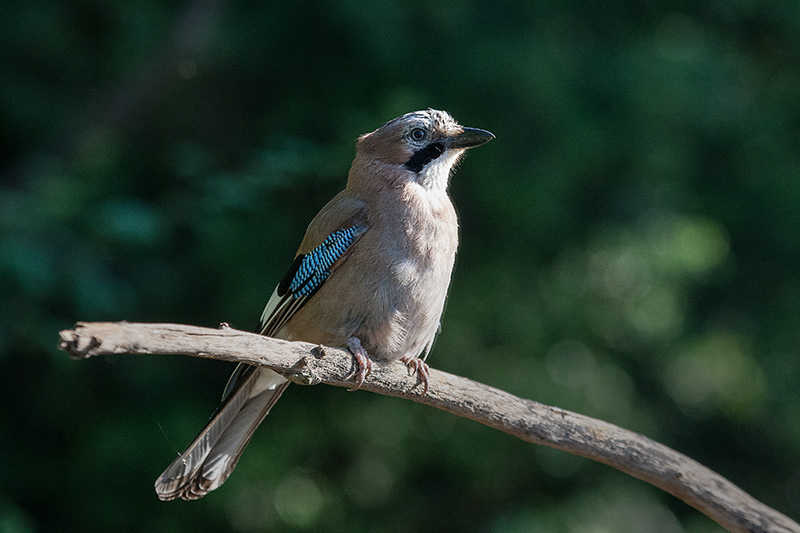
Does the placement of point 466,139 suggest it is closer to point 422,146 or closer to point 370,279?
point 422,146

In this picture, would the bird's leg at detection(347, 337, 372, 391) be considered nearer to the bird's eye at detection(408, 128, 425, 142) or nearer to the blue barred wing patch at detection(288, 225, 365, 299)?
the blue barred wing patch at detection(288, 225, 365, 299)

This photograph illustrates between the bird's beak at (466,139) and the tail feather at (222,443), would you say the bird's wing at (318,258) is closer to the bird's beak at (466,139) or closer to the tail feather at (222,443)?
the tail feather at (222,443)

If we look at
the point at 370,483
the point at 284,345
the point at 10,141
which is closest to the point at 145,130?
the point at 10,141

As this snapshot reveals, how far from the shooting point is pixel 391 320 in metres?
3.10

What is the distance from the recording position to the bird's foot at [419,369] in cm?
292

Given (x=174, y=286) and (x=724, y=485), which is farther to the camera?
(x=174, y=286)

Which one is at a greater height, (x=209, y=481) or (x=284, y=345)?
(x=284, y=345)

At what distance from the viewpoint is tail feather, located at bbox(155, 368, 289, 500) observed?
3.04 metres

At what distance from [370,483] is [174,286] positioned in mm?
1715

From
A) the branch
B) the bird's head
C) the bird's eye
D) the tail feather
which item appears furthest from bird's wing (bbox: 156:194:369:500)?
the branch

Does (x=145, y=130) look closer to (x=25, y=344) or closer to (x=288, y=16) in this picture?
(x=288, y=16)

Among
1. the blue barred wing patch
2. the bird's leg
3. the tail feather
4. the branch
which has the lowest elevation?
the tail feather

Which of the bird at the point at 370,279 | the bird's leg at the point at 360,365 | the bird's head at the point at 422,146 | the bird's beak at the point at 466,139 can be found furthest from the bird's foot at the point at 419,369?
the bird's beak at the point at 466,139

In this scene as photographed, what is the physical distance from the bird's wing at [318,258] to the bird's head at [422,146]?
9.6 inches
